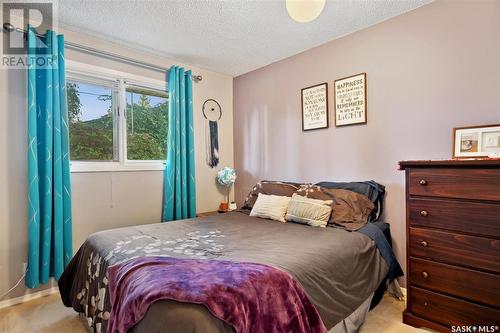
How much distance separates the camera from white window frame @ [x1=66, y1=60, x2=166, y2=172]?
8.61ft

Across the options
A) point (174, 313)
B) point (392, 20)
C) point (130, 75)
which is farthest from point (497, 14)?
point (130, 75)

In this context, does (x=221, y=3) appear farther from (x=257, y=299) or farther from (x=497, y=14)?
(x=257, y=299)

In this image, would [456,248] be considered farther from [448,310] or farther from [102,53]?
[102,53]

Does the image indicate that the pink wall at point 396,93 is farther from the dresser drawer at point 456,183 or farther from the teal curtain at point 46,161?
the teal curtain at point 46,161

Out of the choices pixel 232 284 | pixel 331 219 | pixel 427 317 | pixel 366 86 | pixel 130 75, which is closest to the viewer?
pixel 232 284

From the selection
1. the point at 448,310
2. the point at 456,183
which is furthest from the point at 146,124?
the point at 448,310

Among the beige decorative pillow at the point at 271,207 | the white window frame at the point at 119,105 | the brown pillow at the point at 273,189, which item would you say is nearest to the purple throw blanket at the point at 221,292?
the beige decorative pillow at the point at 271,207

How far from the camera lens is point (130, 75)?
2.94m

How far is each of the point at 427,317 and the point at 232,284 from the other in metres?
1.49

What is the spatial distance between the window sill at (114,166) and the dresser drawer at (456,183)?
253 centimetres

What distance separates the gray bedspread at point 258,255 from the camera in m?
1.51

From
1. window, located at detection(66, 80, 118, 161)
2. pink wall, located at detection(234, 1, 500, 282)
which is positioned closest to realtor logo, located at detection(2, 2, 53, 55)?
window, located at detection(66, 80, 118, 161)

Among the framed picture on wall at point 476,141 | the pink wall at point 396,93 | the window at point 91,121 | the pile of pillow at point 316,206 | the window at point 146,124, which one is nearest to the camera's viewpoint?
the framed picture on wall at point 476,141

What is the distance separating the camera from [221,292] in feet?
3.55
